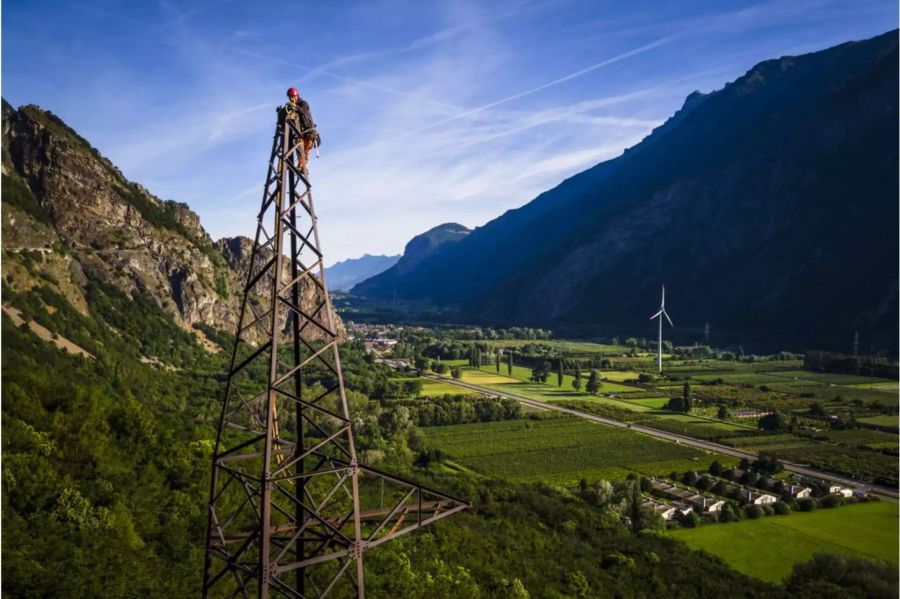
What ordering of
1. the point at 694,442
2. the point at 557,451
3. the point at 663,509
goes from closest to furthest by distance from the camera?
the point at 663,509, the point at 557,451, the point at 694,442

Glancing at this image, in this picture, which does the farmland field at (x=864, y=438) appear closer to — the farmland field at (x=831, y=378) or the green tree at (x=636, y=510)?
the green tree at (x=636, y=510)

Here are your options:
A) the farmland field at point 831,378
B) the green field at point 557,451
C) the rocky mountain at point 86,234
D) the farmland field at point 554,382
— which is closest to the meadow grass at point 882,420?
the farmland field at point 831,378

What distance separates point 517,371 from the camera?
513 ft

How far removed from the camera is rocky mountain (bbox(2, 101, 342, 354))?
3767 inches

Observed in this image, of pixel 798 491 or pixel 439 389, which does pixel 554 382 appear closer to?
pixel 439 389

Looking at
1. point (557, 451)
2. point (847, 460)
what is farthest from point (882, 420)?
point (557, 451)

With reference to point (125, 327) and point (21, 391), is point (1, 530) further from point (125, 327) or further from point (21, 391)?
point (125, 327)

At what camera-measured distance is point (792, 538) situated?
56.7 m

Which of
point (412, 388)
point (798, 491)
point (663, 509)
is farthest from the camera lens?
point (412, 388)

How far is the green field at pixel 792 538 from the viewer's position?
52.2m

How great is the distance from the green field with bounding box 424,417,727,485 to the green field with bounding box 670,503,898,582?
15018 mm

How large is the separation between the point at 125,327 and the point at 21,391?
7472 centimetres

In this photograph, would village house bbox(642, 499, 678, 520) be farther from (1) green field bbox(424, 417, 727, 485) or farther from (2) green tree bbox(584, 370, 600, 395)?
(2) green tree bbox(584, 370, 600, 395)

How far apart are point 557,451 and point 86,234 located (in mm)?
95812
